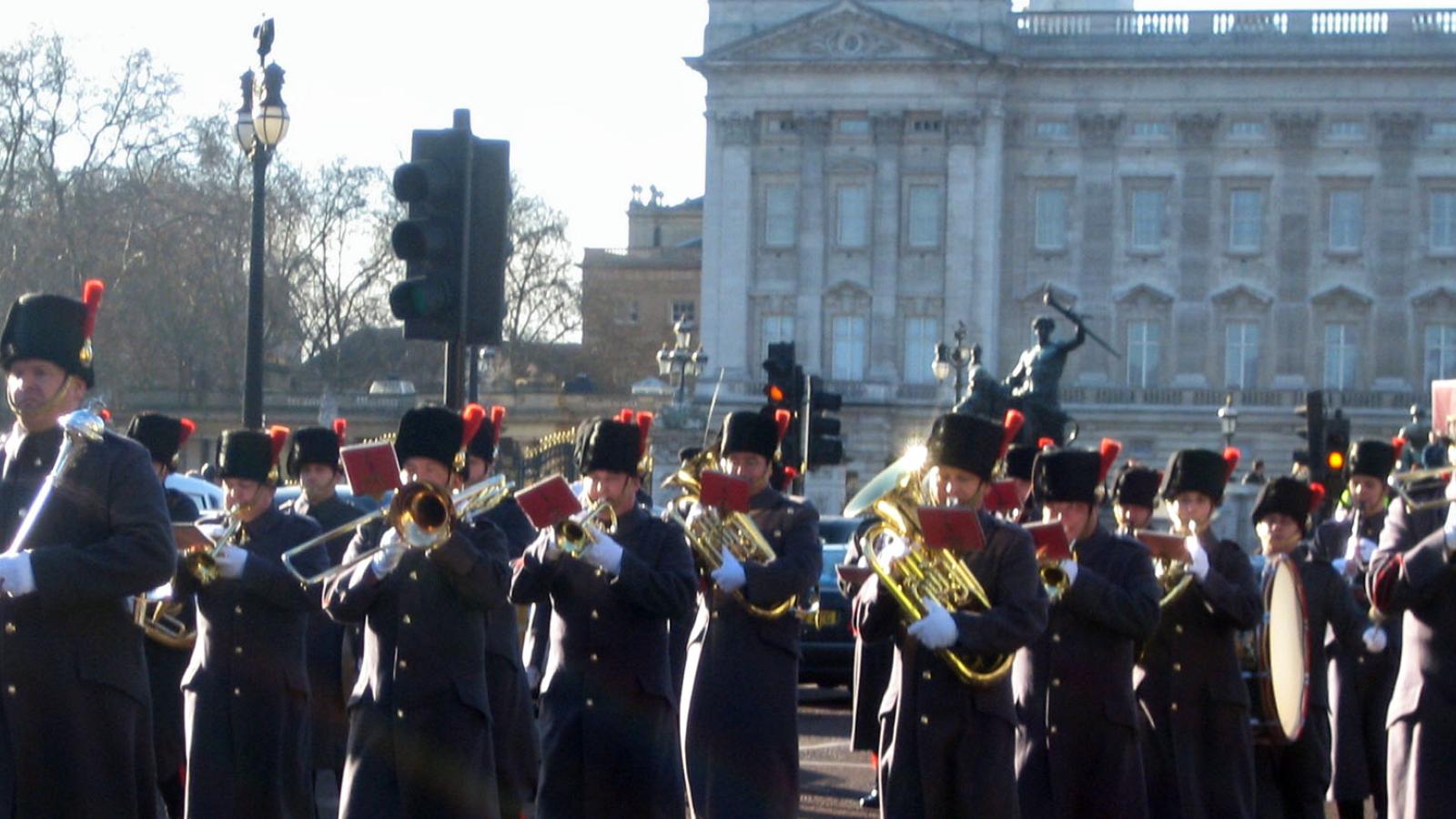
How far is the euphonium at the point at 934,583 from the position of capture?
8711 mm

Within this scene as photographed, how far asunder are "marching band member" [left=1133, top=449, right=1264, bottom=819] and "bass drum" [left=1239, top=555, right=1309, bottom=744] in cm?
42

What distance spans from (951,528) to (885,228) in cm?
6397

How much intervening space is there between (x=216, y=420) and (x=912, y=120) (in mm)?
21617

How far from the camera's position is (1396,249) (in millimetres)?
70438

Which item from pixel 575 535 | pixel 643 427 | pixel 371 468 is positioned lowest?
pixel 575 535

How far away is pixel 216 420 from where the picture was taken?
63000 mm

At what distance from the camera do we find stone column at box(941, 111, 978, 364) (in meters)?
71.2

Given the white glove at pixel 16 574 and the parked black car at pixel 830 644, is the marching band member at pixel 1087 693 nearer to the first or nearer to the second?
the white glove at pixel 16 574

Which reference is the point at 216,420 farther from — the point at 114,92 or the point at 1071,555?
the point at 1071,555

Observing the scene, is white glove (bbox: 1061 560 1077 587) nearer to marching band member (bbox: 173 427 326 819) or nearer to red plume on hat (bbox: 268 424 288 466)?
marching band member (bbox: 173 427 326 819)

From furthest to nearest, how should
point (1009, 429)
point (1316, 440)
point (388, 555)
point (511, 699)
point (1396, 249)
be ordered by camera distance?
point (1396, 249)
point (1316, 440)
point (511, 699)
point (1009, 429)
point (388, 555)

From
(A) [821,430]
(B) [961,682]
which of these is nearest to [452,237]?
(B) [961,682]

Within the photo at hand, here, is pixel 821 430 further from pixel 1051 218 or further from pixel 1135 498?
pixel 1051 218

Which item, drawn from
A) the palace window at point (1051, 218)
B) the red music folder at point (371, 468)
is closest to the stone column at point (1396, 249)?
the palace window at point (1051, 218)
